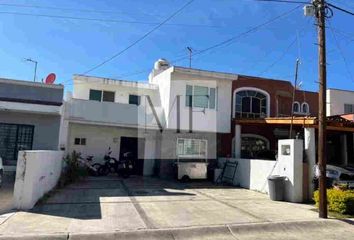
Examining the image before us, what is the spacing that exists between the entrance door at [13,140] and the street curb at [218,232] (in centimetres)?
1104

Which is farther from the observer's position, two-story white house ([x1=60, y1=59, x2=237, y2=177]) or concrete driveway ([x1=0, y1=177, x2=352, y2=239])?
two-story white house ([x1=60, y1=59, x2=237, y2=177])

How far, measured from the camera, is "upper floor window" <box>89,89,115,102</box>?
23.5 meters

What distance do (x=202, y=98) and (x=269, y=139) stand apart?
18.0 ft

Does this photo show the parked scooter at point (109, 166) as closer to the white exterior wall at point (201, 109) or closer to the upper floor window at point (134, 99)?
the white exterior wall at point (201, 109)

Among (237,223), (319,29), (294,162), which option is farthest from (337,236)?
(319,29)

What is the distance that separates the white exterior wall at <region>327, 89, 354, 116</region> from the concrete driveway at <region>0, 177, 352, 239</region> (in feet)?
55.1

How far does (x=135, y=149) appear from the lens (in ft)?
76.5

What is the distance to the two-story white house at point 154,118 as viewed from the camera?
821 inches

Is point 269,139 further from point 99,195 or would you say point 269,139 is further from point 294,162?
point 99,195

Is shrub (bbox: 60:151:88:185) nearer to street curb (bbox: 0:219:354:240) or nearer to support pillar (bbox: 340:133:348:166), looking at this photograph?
street curb (bbox: 0:219:354:240)

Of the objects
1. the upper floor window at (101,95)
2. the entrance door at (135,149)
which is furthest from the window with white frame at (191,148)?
the upper floor window at (101,95)

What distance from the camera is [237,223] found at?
385 inches

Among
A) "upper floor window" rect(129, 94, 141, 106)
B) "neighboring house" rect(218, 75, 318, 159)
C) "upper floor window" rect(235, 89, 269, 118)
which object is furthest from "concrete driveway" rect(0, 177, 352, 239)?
"upper floor window" rect(129, 94, 141, 106)

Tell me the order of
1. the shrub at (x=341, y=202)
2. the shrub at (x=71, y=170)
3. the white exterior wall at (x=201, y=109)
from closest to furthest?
the shrub at (x=341, y=202), the shrub at (x=71, y=170), the white exterior wall at (x=201, y=109)
